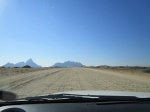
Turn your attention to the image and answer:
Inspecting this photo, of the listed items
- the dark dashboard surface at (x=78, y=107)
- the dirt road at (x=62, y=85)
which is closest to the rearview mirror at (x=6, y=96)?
the dark dashboard surface at (x=78, y=107)

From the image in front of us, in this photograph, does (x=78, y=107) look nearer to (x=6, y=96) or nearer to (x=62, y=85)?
(x=6, y=96)

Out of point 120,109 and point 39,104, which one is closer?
point 120,109

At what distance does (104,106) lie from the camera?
10.3 ft

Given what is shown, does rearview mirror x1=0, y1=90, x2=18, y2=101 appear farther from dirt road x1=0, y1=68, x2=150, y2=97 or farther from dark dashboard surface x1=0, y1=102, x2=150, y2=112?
dirt road x1=0, y1=68, x2=150, y2=97

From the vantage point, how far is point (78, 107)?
123 inches

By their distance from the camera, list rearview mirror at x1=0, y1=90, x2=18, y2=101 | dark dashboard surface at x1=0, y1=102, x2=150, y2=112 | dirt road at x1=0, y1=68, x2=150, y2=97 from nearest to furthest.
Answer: dark dashboard surface at x1=0, y1=102, x2=150, y2=112, rearview mirror at x1=0, y1=90, x2=18, y2=101, dirt road at x1=0, y1=68, x2=150, y2=97

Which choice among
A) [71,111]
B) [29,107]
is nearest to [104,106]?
[71,111]

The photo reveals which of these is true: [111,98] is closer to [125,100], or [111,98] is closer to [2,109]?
[125,100]

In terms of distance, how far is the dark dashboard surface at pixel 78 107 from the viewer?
3.02 metres

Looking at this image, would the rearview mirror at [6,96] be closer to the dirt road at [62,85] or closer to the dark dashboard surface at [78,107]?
the dark dashboard surface at [78,107]

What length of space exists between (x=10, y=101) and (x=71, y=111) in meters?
0.79

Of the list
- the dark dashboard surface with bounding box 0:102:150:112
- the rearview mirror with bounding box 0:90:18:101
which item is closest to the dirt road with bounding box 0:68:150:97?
the rearview mirror with bounding box 0:90:18:101

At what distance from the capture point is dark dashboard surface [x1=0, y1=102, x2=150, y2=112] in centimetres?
302

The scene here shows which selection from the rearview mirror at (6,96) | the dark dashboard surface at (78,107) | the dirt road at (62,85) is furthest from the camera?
the dirt road at (62,85)
